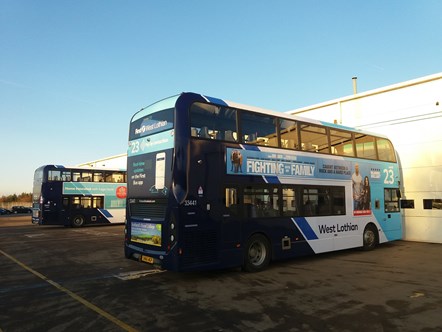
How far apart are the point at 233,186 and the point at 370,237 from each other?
271 inches

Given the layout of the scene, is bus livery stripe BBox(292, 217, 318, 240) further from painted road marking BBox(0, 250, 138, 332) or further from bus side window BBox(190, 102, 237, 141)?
painted road marking BBox(0, 250, 138, 332)

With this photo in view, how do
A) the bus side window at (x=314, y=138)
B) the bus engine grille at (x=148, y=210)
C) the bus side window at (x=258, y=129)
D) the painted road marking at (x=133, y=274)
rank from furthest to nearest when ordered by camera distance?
the bus side window at (x=314, y=138) → the bus side window at (x=258, y=129) → the painted road marking at (x=133, y=274) → the bus engine grille at (x=148, y=210)

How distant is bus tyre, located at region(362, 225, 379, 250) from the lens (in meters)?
12.4

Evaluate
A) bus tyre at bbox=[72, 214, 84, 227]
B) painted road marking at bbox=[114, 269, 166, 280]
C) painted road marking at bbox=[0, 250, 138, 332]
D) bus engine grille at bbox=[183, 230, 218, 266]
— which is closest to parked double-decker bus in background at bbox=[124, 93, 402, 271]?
bus engine grille at bbox=[183, 230, 218, 266]

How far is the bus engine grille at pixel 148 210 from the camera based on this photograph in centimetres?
789

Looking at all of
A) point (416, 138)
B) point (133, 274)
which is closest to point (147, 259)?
point (133, 274)

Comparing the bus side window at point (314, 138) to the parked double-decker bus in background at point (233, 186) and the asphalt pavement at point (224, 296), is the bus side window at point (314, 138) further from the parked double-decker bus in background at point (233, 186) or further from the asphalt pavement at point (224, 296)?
the asphalt pavement at point (224, 296)

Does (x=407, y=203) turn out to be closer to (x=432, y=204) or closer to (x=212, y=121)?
(x=432, y=204)

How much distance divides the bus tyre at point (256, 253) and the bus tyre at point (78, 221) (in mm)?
17973

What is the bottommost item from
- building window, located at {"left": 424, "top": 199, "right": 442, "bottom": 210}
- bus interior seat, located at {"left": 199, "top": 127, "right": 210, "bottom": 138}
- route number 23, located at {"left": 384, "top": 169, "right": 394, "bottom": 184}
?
building window, located at {"left": 424, "top": 199, "right": 442, "bottom": 210}

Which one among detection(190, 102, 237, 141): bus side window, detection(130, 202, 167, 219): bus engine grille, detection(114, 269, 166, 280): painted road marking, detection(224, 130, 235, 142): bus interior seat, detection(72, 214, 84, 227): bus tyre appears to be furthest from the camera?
detection(72, 214, 84, 227): bus tyre

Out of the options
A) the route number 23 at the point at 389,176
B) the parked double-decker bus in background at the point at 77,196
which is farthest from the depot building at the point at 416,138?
the parked double-decker bus in background at the point at 77,196

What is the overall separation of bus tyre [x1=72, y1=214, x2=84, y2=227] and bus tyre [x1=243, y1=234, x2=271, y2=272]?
17973mm

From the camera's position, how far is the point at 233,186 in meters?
8.56
